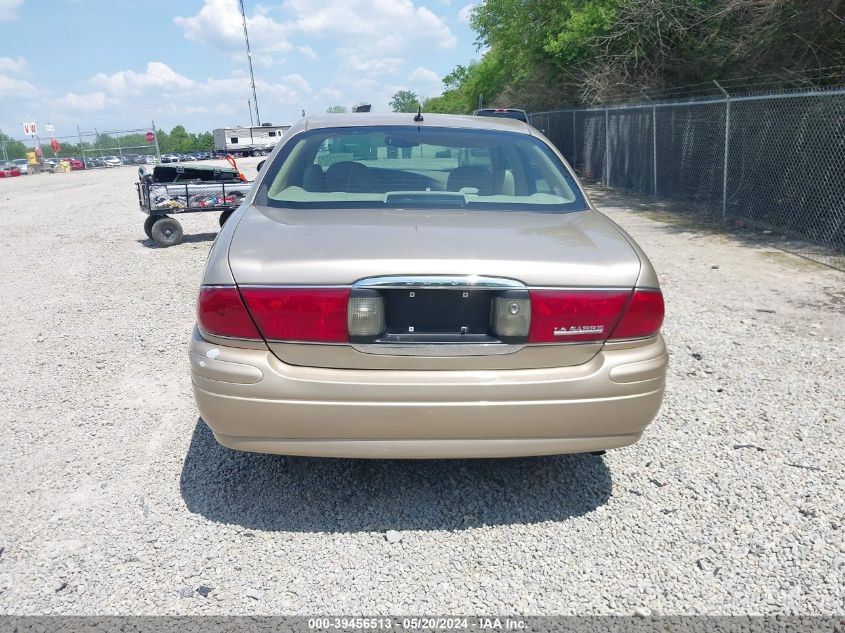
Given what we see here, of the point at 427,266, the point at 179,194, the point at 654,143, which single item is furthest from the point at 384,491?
the point at 654,143

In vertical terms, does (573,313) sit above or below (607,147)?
above

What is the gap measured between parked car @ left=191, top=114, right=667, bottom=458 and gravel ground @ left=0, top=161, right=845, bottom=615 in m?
0.44

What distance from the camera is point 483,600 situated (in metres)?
2.46

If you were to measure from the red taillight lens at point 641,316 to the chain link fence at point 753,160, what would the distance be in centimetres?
632

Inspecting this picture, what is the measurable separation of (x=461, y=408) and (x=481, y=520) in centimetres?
69

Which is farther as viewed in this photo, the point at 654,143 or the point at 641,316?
the point at 654,143

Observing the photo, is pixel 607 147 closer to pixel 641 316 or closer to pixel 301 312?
pixel 641 316

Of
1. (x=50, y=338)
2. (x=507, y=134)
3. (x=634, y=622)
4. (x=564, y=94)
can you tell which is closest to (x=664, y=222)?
(x=507, y=134)

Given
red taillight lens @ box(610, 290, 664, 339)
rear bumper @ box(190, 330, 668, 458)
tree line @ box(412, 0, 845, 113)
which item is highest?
tree line @ box(412, 0, 845, 113)

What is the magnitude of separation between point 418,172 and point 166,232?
25.5ft

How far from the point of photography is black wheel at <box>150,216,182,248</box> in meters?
10.3

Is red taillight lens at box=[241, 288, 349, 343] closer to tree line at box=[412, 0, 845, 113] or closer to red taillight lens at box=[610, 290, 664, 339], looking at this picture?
red taillight lens at box=[610, 290, 664, 339]

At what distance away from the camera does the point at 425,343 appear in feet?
8.33

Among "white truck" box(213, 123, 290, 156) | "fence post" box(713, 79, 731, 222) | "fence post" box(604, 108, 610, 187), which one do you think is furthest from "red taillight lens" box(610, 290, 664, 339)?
"white truck" box(213, 123, 290, 156)
